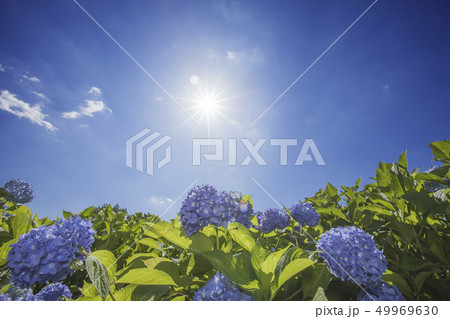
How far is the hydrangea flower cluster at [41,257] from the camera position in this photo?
5.90 ft

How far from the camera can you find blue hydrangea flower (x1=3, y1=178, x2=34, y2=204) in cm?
752

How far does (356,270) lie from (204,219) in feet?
4.55

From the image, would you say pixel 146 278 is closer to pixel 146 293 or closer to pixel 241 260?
pixel 146 293

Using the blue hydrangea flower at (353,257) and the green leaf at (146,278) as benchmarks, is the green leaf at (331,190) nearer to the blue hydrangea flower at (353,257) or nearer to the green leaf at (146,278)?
the blue hydrangea flower at (353,257)

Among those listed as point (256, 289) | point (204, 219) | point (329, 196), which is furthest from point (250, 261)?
point (329, 196)

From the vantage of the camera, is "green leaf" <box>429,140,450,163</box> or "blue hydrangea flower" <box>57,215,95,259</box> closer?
"blue hydrangea flower" <box>57,215,95,259</box>

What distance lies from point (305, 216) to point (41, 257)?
3.62 m

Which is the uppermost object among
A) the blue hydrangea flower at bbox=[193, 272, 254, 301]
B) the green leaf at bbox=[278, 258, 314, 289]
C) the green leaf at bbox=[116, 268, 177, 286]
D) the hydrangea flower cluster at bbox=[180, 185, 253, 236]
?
the hydrangea flower cluster at bbox=[180, 185, 253, 236]

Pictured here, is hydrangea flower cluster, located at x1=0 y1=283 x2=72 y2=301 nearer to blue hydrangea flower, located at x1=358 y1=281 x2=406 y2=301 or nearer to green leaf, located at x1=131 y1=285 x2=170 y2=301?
green leaf, located at x1=131 y1=285 x2=170 y2=301

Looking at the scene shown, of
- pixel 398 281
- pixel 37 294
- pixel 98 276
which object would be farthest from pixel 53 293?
pixel 398 281

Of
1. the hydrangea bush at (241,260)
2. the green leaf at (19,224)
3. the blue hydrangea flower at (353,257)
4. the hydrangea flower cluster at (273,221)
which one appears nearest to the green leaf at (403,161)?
the hydrangea bush at (241,260)

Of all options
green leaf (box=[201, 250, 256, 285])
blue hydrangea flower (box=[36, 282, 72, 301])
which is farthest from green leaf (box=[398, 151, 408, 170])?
blue hydrangea flower (box=[36, 282, 72, 301])
